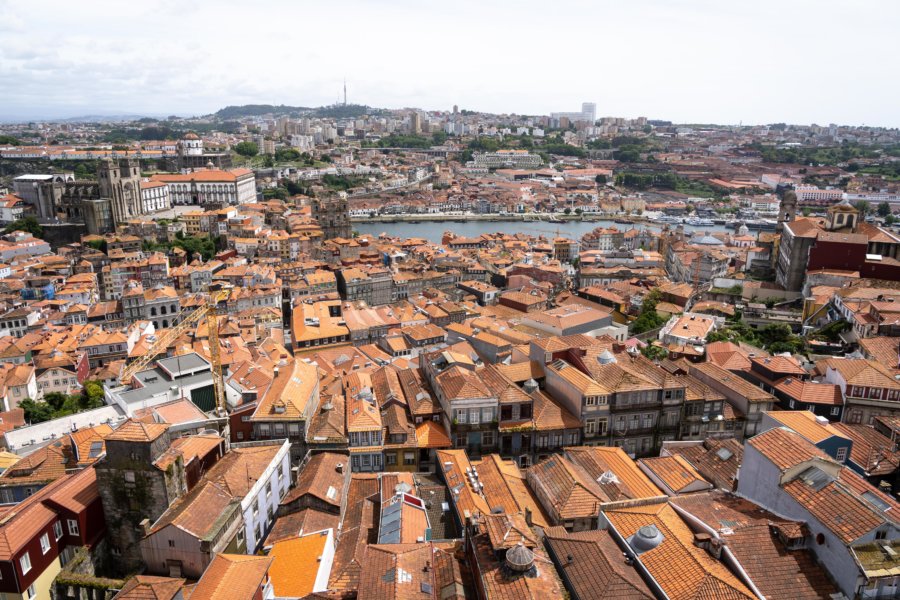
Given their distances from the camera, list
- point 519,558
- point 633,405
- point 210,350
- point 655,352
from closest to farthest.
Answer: point 519,558 → point 633,405 → point 655,352 → point 210,350

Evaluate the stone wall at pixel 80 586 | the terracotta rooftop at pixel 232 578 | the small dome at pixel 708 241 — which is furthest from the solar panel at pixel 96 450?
the small dome at pixel 708 241

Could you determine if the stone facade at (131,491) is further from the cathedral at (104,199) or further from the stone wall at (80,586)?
the cathedral at (104,199)

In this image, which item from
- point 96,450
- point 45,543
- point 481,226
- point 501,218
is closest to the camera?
point 45,543

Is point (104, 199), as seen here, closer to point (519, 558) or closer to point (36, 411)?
point (36, 411)

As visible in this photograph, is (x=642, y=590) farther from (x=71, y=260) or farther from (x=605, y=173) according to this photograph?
(x=605, y=173)

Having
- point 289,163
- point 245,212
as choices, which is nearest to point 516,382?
point 245,212

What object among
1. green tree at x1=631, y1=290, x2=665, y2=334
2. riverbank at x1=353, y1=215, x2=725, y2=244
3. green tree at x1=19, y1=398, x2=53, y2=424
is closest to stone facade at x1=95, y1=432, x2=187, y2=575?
green tree at x1=19, y1=398, x2=53, y2=424

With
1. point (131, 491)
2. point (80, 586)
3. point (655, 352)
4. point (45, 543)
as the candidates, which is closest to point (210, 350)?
point (131, 491)

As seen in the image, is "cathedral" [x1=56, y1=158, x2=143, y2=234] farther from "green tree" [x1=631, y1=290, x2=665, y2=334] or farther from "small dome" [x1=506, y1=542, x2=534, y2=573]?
"small dome" [x1=506, y1=542, x2=534, y2=573]
